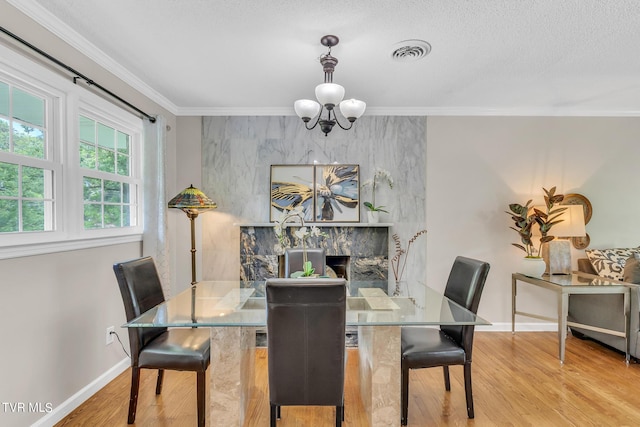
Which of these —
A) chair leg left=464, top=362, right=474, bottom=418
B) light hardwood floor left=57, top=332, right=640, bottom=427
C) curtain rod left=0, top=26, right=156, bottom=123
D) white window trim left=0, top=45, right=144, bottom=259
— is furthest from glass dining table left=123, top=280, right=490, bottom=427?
curtain rod left=0, top=26, right=156, bottom=123

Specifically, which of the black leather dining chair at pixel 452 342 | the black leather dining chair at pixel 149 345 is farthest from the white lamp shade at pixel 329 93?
the black leather dining chair at pixel 149 345

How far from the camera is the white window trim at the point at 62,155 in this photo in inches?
75.3

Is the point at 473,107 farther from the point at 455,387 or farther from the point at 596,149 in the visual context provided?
the point at 455,387

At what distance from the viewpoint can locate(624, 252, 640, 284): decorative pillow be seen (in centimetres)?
317

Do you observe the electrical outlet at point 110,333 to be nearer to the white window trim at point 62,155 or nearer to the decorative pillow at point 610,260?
the white window trim at point 62,155

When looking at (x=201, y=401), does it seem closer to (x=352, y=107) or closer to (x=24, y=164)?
(x=24, y=164)

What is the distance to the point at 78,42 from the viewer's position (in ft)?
7.74

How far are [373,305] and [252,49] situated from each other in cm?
200

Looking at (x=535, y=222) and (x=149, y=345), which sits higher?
(x=535, y=222)

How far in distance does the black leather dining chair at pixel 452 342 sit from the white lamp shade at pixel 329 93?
1.41m

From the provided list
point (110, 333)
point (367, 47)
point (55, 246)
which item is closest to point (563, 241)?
point (367, 47)

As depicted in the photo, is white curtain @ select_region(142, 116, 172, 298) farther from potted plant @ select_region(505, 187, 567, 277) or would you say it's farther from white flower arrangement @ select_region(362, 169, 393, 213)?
potted plant @ select_region(505, 187, 567, 277)

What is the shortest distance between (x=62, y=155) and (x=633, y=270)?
187 inches

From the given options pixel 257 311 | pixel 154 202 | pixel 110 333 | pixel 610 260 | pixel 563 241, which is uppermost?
pixel 154 202
